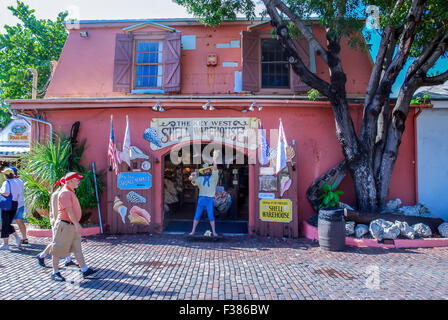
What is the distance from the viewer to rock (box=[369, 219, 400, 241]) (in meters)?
6.92

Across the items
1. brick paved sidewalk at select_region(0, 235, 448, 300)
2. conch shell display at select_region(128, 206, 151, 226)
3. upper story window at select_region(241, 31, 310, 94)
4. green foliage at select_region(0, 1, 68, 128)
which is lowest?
brick paved sidewalk at select_region(0, 235, 448, 300)

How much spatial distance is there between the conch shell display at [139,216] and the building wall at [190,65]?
4114 mm

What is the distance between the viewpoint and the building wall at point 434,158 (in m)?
8.44

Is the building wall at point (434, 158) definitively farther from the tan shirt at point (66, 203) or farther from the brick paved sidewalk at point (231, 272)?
the tan shirt at point (66, 203)

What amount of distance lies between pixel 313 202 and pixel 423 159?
3.69 meters

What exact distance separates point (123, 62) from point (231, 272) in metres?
7.77

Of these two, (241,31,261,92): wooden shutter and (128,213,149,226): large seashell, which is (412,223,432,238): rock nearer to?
(241,31,261,92): wooden shutter

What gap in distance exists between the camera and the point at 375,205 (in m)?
7.79

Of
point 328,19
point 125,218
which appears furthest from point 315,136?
point 125,218

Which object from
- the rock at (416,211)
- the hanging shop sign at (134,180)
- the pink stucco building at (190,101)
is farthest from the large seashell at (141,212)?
the rock at (416,211)

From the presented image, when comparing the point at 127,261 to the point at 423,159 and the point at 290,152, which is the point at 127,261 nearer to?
the point at 290,152

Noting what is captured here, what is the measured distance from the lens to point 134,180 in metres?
8.15

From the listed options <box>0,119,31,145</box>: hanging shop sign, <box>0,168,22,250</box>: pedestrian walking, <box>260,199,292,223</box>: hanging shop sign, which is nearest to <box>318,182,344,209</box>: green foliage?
<box>260,199,292,223</box>: hanging shop sign

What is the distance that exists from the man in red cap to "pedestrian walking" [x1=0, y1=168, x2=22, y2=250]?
8.64 ft
